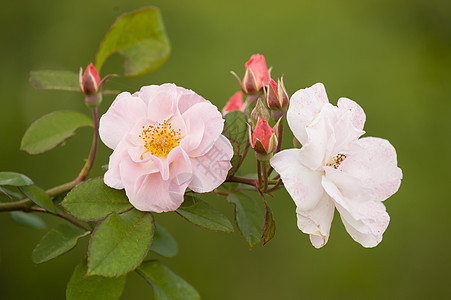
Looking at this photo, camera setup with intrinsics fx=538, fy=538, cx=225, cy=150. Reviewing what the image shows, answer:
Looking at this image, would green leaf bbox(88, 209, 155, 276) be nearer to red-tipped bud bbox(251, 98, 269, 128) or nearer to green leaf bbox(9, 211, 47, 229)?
red-tipped bud bbox(251, 98, 269, 128)

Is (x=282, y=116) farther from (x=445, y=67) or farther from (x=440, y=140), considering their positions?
(x=445, y=67)

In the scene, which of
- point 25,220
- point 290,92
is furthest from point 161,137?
point 290,92

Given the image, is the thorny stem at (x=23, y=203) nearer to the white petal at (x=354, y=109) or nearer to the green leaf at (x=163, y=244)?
the green leaf at (x=163, y=244)

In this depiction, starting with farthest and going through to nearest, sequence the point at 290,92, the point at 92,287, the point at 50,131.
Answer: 1. the point at 290,92
2. the point at 50,131
3. the point at 92,287

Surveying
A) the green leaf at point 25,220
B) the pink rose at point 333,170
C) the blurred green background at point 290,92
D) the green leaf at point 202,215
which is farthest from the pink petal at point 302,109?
the blurred green background at point 290,92

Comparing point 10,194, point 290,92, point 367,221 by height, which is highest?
point 367,221

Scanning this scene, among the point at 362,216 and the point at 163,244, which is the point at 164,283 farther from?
the point at 362,216

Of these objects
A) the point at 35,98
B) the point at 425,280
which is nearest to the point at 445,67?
the point at 425,280
